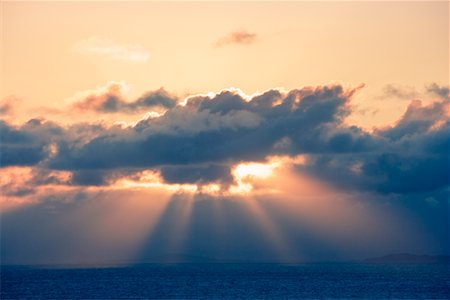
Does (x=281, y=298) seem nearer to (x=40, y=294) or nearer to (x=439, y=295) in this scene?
(x=439, y=295)

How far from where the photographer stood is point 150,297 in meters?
177

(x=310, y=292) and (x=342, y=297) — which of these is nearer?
(x=342, y=297)

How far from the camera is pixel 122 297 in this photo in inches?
7200

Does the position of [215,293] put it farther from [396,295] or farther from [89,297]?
[396,295]

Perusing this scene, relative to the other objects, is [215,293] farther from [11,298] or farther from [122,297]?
[11,298]

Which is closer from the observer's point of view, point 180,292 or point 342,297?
point 342,297

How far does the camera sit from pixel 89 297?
186625 mm

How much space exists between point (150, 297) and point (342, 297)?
1747 inches

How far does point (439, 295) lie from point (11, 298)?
337ft

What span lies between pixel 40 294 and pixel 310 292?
70123 millimetres

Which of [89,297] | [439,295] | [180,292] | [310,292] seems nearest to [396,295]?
[439,295]

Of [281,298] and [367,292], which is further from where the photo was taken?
[367,292]

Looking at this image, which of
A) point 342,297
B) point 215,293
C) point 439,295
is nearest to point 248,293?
point 215,293

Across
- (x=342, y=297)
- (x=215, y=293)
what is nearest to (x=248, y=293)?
(x=215, y=293)
